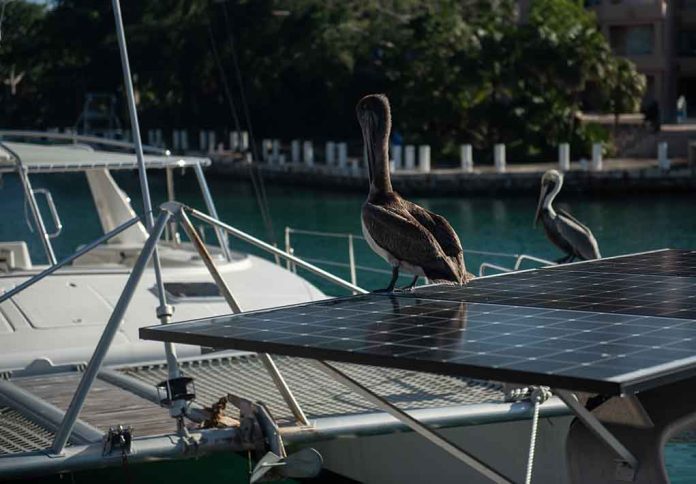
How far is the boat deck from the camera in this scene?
9859mm

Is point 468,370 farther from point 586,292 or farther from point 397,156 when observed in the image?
point 397,156

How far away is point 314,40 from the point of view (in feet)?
175

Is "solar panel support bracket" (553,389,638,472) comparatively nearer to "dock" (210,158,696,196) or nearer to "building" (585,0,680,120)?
"dock" (210,158,696,196)

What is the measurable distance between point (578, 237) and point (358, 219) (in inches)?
1077

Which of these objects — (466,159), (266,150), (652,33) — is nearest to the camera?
(466,159)

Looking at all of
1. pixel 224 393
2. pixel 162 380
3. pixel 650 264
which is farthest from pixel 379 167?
pixel 162 380

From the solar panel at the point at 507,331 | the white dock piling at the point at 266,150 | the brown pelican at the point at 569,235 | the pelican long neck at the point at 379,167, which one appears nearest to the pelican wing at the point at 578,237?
the brown pelican at the point at 569,235

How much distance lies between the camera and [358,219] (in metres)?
41.3

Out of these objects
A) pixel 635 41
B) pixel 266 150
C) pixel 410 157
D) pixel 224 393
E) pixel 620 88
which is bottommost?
pixel 224 393

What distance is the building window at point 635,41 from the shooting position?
192ft

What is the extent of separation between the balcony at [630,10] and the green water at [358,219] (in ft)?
54.8

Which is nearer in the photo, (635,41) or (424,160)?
(424,160)

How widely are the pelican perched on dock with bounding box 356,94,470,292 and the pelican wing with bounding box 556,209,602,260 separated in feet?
19.7

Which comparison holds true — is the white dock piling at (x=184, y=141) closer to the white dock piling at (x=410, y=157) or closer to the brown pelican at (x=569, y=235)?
the white dock piling at (x=410, y=157)
